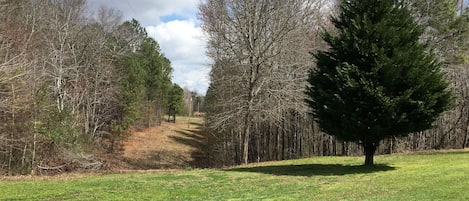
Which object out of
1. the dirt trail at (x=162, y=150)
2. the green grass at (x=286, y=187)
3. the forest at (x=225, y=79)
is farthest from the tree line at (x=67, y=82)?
the green grass at (x=286, y=187)

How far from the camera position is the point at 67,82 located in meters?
28.6

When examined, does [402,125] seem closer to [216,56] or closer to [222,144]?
[216,56]

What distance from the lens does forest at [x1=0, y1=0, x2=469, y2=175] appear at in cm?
1827

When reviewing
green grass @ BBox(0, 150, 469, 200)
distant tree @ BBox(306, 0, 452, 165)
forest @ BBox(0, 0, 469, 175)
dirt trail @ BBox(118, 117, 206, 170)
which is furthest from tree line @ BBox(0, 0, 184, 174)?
distant tree @ BBox(306, 0, 452, 165)

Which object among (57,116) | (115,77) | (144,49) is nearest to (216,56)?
(57,116)

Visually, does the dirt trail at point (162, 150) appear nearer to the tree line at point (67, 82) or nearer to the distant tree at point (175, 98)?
the tree line at point (67, 82)

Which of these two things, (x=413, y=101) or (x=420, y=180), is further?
(x=413, y=101)

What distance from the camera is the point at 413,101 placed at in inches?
463

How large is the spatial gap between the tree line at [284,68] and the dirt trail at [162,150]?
36.8ft

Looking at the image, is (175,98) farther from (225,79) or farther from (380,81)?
(380,81)

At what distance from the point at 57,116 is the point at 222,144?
1402cm

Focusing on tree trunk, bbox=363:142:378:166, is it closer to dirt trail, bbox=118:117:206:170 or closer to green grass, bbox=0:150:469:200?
green grass, bbox=0:150:469:200

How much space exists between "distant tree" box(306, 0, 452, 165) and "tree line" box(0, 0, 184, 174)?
11.8 metres

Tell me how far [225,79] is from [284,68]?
3106 millimetres
